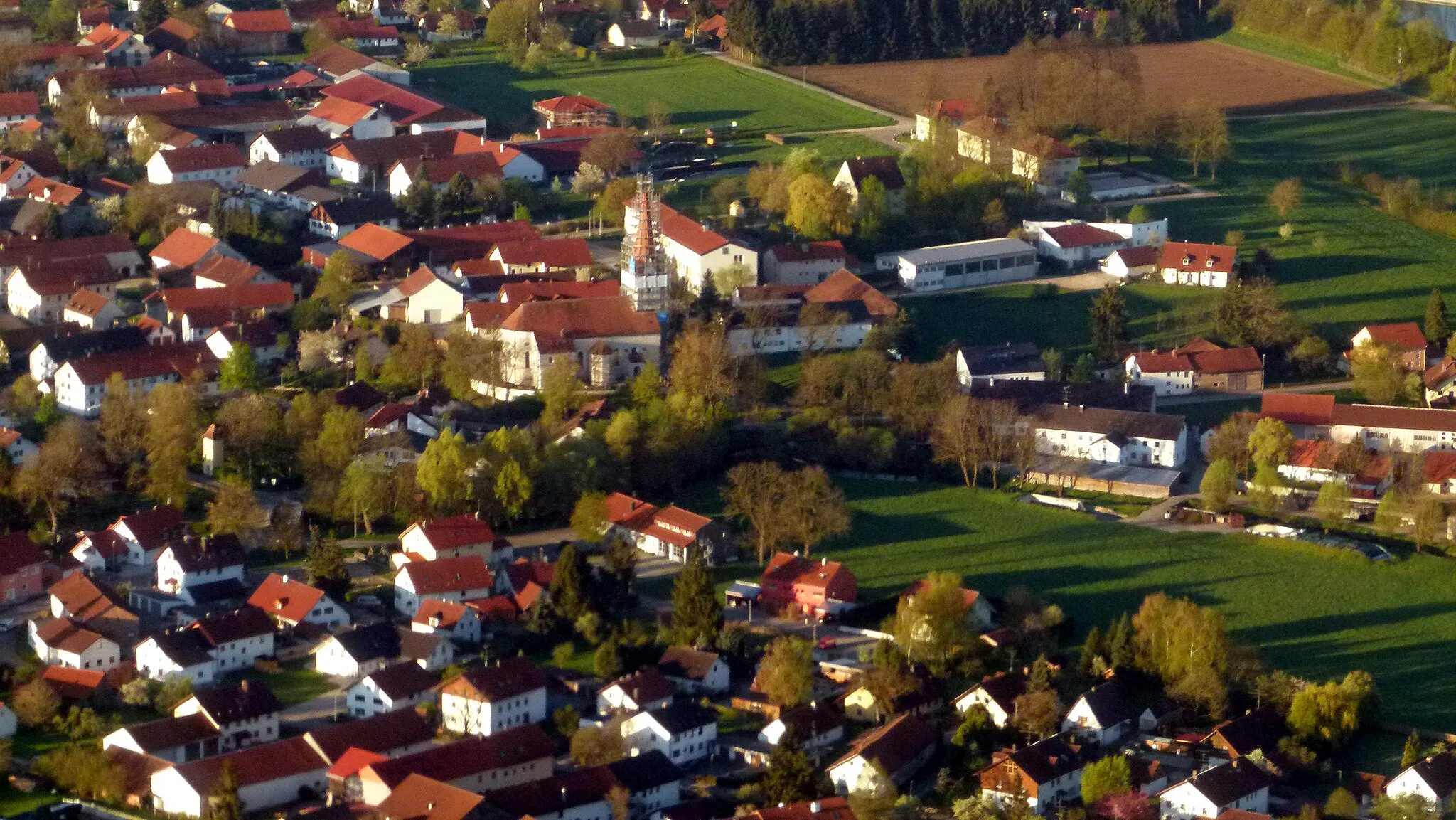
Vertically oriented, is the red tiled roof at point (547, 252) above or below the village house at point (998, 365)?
above

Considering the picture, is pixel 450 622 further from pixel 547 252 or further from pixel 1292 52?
pixel 1292 52

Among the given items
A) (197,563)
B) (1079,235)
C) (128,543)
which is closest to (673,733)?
(197,563)

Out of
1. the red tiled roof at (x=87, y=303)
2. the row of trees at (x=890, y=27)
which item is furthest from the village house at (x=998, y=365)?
the row of trees at (x=890, y=27)

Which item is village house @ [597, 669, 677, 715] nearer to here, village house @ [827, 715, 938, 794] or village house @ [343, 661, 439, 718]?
village house @ [343, 661, 439, 718]

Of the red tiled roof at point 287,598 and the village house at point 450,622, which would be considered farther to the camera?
the red tiled roof at point 287,598

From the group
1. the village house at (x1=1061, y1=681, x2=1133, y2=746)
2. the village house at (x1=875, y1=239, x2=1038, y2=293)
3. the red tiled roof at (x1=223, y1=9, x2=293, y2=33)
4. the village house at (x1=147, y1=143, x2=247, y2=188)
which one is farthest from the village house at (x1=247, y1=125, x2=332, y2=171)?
the village house at (x1=1061, y1=681, x2=1133, y2=746)

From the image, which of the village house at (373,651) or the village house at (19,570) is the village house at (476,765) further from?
the village house at (19,570)
